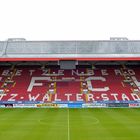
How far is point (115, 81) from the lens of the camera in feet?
137

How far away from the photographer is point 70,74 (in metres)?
43.6

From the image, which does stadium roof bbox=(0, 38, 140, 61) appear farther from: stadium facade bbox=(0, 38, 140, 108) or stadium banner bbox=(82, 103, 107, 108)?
stadium banner bbox=(82, 103, 107, 108)

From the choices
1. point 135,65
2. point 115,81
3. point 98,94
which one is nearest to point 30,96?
point 98,94

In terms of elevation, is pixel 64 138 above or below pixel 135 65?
below

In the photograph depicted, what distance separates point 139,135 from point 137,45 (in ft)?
101

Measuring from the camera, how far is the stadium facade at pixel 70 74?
122ft

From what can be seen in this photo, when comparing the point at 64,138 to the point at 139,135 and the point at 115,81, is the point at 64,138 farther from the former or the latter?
the point at 115,81

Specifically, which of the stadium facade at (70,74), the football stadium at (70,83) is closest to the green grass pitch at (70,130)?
the football stadium at (70,83)

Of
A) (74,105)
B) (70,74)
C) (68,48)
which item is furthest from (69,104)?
(68,48)

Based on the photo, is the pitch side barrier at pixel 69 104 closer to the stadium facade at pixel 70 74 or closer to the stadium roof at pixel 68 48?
the stadium facade at pixel 70 74

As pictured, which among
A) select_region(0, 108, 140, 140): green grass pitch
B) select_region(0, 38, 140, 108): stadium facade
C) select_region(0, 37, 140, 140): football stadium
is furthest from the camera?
select_region(0, 38, 140, 108): stadium facade

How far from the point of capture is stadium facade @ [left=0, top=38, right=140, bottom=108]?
3706 cm

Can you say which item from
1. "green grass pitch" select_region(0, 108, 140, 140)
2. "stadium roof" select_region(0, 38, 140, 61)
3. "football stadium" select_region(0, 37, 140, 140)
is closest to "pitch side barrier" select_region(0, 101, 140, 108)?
"football stadium" select_region(0, 37, 140, 140)

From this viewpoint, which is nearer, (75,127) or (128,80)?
(75,127)
